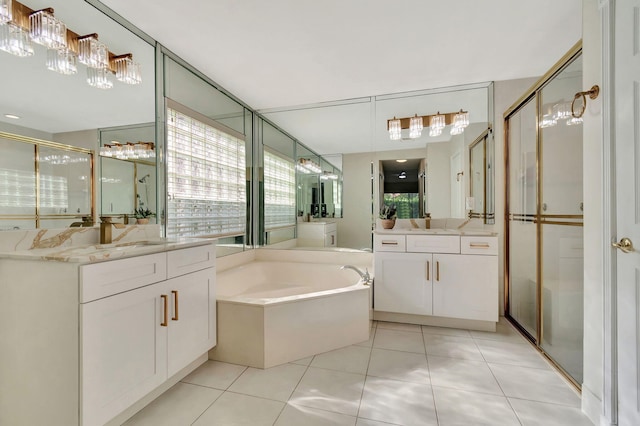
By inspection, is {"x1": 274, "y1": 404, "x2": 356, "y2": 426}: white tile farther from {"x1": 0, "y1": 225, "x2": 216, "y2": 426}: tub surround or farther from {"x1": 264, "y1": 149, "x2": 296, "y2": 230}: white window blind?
{"x1": 264, "y1": 149, "x2": 296, "y2": 230}: white window blind

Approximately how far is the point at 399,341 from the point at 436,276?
69 centimetres

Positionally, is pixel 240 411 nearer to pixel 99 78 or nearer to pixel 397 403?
pixel 397 403

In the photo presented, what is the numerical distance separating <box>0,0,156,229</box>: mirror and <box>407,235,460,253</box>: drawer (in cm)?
227

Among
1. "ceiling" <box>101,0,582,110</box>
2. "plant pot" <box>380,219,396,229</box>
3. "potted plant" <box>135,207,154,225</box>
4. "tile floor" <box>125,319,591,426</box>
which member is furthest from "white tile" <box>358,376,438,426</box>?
"ceiling" <box>101,0,582,110</box>

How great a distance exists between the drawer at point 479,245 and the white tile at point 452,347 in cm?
76

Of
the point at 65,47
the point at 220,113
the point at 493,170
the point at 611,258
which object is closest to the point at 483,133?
the point at 493,170

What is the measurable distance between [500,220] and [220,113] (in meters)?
3.09

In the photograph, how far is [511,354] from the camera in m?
2.04

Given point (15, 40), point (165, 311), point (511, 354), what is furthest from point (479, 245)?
point (15, 40)

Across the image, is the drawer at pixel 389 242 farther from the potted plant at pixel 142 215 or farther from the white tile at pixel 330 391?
the potted plant at pixel 142 215

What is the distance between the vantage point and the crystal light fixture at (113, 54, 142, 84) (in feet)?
5.99

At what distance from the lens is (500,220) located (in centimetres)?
275

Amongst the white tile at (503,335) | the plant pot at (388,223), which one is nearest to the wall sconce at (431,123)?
the plant pot at (388,223)

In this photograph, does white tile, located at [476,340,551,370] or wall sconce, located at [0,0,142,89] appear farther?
white tile, located at [476,340,551,370]
